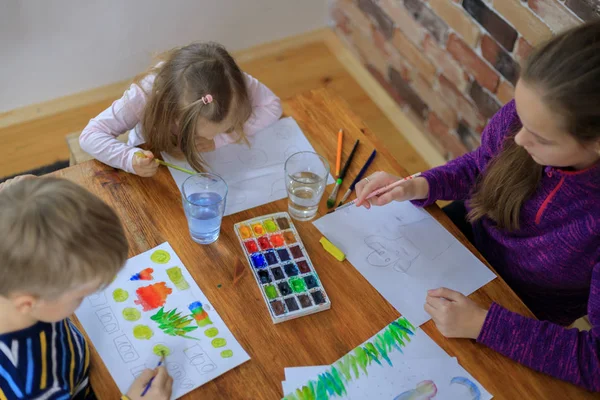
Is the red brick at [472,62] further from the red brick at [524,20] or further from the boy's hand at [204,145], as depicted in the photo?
the boy's hand at [204,145]

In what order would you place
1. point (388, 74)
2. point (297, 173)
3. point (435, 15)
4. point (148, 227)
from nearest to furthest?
point (148, 227) < point (297, 173) < point (435, 15) < point (388, 74)

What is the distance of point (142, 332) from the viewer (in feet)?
3.34

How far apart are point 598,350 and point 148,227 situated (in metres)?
0.85

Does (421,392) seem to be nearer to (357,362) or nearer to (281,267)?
(357,362)

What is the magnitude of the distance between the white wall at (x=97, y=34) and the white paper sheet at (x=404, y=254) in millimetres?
1352

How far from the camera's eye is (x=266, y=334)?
3.43 feet

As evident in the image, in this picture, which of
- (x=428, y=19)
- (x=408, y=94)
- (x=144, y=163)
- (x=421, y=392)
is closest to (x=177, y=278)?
(x=144, y=163)

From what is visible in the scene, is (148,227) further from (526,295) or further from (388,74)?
(388,74)

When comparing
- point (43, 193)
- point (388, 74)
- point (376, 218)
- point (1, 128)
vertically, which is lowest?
point (1, 128)

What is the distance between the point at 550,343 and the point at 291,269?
480 millimetres

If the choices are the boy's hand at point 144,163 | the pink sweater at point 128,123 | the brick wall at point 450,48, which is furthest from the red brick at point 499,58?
the boy's hand at point 144,163

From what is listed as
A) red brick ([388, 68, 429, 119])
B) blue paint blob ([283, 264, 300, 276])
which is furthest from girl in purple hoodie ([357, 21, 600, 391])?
red brick ([388, 68, 429, 119])

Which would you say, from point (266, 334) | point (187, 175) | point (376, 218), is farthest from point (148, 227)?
point (376, 218)

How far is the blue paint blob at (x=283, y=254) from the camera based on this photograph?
3.76ft
